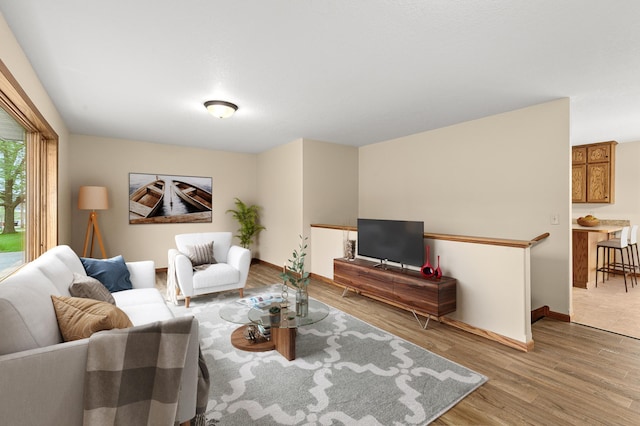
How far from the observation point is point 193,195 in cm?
594

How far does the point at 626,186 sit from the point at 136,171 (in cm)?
873

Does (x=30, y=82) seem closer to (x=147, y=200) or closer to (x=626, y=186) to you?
(x=147, y=200)

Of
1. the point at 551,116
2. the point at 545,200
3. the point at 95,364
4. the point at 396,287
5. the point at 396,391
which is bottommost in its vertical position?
the point at 396,391

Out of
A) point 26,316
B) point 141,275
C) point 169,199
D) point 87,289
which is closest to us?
point 26,316

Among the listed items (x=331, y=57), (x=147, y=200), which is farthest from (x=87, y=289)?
(x=147, y=200)

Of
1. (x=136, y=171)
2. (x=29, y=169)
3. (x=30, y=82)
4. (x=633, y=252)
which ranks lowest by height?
(x=633, y=252)

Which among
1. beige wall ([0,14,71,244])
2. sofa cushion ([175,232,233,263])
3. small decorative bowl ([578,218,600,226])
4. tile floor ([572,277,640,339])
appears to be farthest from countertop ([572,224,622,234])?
beige wall ([0,14,71,244])

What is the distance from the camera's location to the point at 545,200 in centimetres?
346

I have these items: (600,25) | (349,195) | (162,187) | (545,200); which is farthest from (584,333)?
(162,187)

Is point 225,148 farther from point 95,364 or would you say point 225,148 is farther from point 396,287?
point 95,364

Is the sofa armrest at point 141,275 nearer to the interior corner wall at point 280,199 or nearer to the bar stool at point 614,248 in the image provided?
the interior corner wall at point 280,199

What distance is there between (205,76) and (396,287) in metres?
2.92

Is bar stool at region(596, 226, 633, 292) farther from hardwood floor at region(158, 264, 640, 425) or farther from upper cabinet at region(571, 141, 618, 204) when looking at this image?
hardwood floor at region(158, 264, 640, 425)

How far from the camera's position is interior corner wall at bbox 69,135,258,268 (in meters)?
5.01
